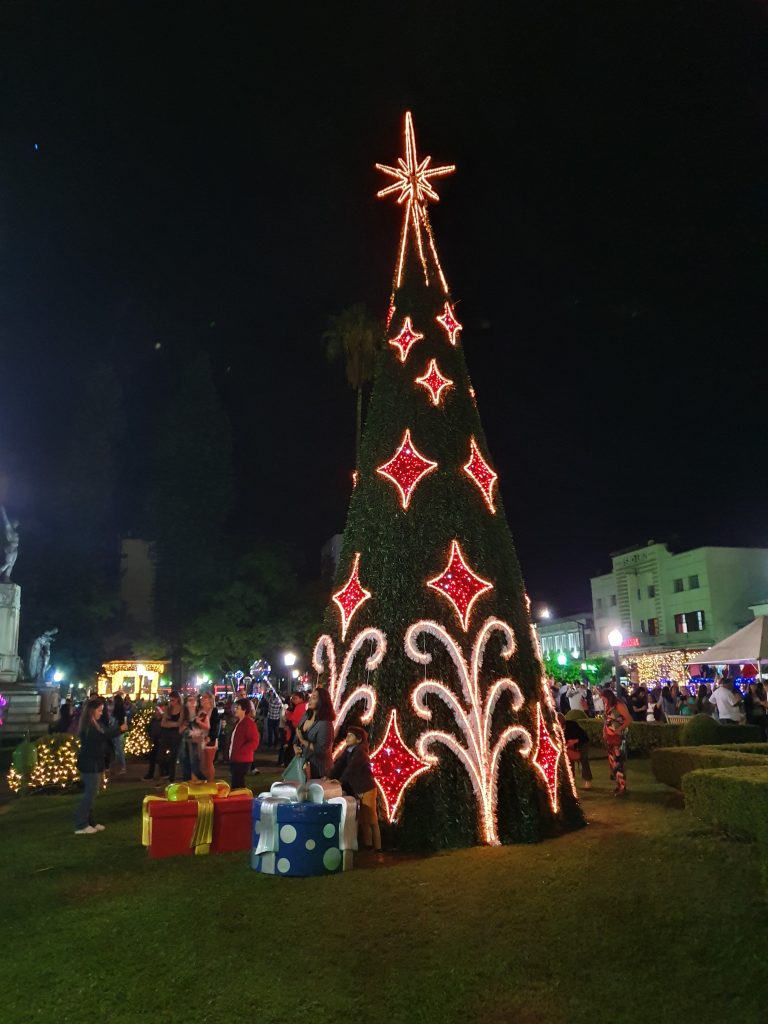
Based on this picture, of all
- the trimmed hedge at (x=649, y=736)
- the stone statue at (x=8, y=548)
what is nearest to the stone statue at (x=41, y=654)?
the stone statue at (x=8, y=548)

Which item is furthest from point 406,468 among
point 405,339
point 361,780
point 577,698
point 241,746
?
point 577,698

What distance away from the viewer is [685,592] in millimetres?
47594

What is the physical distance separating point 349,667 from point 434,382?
13.0 feet

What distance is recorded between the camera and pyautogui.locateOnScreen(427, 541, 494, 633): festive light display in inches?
352

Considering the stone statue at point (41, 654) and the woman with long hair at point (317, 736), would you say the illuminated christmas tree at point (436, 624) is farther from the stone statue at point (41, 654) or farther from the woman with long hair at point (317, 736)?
the stone statue at point (41, 654)

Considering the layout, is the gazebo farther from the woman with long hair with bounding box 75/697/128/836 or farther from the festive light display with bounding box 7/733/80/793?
the woman with long hair with bounding box 75/697/128/836

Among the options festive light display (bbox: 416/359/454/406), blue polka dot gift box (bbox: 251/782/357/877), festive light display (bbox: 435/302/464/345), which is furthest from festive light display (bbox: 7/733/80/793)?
festive light display (bbox: 435/302/464/345)

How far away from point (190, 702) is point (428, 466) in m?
7.15

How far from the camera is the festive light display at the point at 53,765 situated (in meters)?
14.3

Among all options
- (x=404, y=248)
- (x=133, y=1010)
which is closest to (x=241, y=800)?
(x=133, y=1010)

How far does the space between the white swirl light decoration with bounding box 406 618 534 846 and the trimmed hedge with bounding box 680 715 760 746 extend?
750 cm

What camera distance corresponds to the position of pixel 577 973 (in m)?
4.83

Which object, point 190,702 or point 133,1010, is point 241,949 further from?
point 190,702

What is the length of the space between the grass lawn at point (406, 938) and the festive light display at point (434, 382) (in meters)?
5.60
